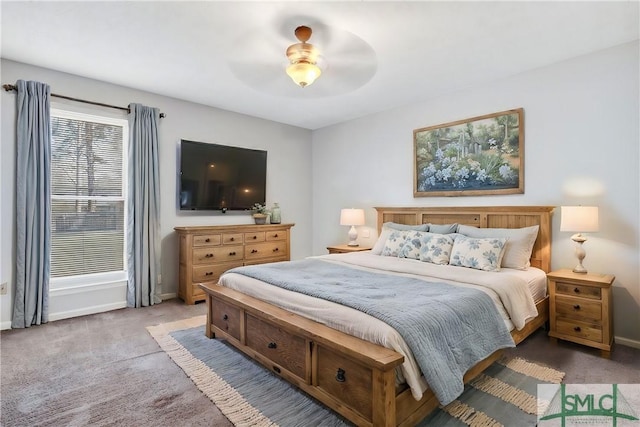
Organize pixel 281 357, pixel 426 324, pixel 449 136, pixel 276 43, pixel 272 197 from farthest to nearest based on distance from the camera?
pixel 272 197
pixel 449 136
pixel 276 43
pixel 281 357
pixel 426 324

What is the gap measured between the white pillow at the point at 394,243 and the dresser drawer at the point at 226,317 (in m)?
1.86

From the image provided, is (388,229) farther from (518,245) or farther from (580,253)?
(580,253)

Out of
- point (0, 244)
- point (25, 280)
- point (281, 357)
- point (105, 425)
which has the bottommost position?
point (105, 425)

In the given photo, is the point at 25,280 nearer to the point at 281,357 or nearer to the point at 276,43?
the point at 281,357

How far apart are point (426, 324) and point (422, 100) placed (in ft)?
10.9

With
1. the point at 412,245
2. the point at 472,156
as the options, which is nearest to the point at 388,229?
the point at 412,245

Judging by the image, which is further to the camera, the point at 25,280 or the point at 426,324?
the point at 25,280

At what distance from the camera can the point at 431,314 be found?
6.02ft

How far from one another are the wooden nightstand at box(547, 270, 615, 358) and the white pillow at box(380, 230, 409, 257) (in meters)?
1.39

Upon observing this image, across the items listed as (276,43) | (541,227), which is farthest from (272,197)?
(541,227)

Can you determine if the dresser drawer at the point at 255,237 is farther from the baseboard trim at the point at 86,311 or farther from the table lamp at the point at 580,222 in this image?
the table lamp at the point at 580,222

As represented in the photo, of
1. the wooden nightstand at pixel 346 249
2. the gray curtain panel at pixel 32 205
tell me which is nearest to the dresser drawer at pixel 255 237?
the wooden nightstand at pixel 346 249

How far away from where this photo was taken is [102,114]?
148 inches

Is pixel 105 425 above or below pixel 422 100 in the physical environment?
below
